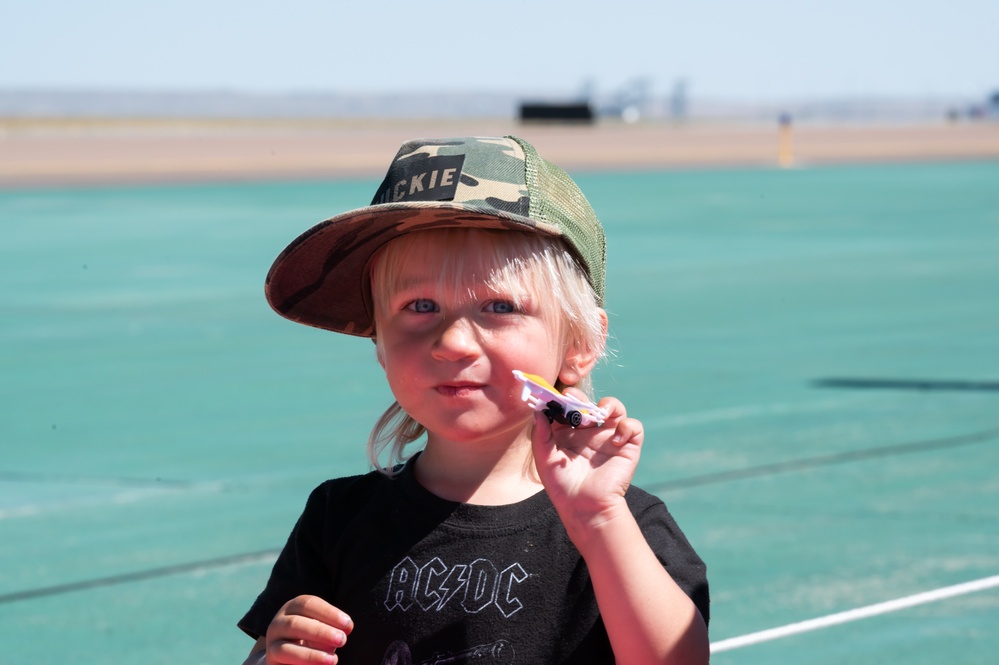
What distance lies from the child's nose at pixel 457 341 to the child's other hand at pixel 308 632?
42 centimetres

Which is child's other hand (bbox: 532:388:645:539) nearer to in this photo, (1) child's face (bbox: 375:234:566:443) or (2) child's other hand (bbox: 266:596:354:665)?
(1) child's face (bbox: 375:234:566:443)

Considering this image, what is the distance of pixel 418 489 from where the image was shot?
2.50m

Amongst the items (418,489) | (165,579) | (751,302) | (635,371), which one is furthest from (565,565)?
(751,302)

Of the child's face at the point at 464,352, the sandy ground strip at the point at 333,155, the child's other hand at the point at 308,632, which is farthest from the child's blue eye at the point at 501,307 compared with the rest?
the sandy ground strip at the point at 333,155

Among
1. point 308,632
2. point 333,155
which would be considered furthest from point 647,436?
point 333,155

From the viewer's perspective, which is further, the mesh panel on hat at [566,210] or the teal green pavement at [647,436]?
the teal green pavement at [647,436]

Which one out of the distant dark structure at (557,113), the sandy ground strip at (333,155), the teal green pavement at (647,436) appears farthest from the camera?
the distant dark structure at (557,113)

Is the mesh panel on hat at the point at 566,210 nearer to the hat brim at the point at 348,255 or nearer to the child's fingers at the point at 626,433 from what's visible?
the hat brim at the point at 348,255

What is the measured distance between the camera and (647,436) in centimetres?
759

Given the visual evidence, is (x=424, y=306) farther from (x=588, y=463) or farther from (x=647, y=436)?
(x=647, y=436)

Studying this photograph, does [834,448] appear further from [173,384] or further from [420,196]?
[420,196]

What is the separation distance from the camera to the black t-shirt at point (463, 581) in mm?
2340

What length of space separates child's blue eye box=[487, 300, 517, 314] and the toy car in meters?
0.16

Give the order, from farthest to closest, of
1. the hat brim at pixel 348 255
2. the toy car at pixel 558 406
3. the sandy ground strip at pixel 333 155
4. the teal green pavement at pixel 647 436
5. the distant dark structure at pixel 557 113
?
the distant dark structure at pixel 557 113 → the sandy ground strip at pixel 333 155 → the teal green pavement at pixel 647 436 → the hat brim at pixel 348 255 → the toy car at pixel 558 406
